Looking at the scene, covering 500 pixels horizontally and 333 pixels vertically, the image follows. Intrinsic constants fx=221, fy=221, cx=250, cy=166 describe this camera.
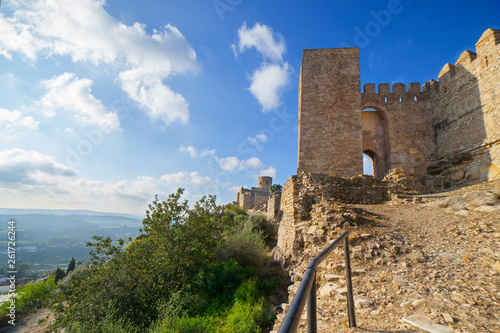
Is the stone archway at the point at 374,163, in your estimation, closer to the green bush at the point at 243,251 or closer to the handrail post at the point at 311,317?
the green bush at the point at 243,251

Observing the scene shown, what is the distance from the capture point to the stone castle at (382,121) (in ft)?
38.7

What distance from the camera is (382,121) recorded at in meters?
15.2

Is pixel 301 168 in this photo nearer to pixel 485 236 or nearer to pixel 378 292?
pixel 485 236

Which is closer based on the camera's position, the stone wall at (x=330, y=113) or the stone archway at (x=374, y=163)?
the stone wall at (x=330, y=113)

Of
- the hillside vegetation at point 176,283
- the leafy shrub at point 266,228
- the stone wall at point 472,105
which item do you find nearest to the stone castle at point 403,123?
the stone wall at point 472,105

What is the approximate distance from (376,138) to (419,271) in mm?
14073

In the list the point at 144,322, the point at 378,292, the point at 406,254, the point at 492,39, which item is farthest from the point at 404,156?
the point at 144,322

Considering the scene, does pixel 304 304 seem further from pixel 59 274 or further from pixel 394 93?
pixel 59 274

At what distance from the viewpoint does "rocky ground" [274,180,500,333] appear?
2184mm

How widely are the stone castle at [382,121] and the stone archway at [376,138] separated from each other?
0.06 metres

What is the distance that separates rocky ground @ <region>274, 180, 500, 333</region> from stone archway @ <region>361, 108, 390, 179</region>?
995 centimetres

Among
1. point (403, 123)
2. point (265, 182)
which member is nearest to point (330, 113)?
point (403, 123)

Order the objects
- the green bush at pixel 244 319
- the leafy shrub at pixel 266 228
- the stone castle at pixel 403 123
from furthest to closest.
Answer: the leafy shrub at pixel 266 228
the stone castle at pixel 403 123
the green bush at pixel 244 319

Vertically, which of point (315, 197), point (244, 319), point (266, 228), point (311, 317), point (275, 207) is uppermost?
point (315, 197)
